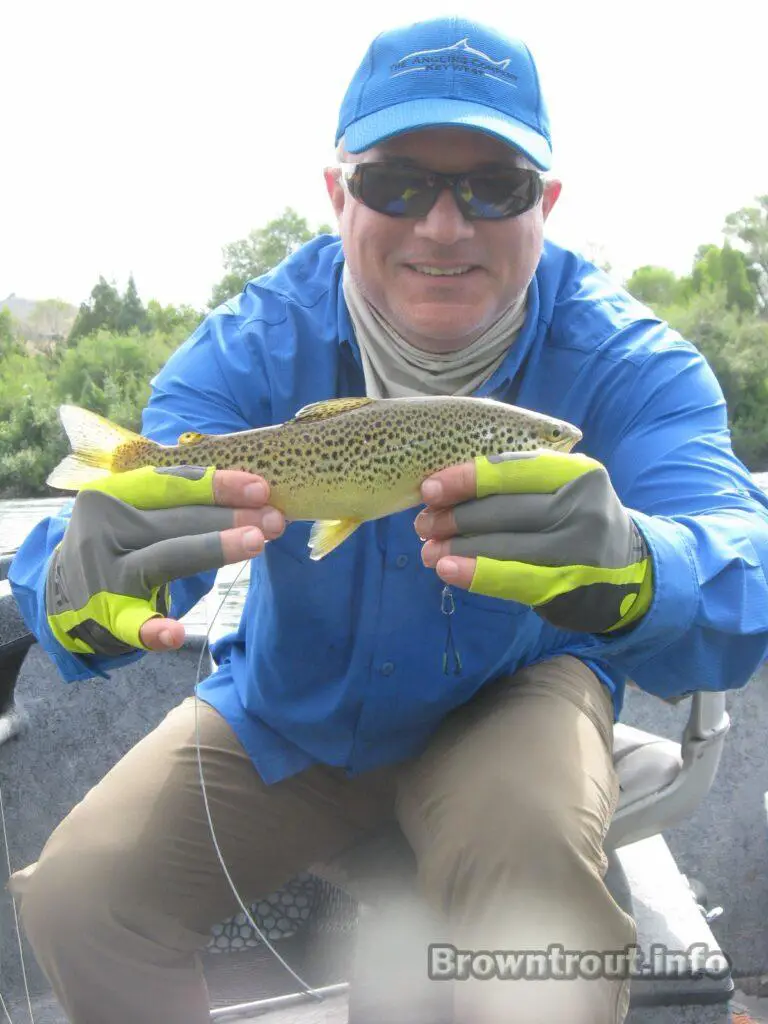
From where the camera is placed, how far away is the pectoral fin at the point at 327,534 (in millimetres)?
2160

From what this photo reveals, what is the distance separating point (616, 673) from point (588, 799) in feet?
2.35

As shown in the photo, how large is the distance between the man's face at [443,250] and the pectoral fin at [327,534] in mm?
584

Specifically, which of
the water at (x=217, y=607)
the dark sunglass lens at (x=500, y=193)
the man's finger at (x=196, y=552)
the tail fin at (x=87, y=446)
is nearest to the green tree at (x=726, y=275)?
the water at (x=217, y=607)

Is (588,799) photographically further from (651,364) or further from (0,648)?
(0,648)

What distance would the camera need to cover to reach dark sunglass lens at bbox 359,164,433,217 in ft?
7.73

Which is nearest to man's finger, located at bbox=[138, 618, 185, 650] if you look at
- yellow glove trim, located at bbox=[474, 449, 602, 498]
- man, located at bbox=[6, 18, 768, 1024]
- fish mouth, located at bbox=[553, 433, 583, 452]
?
man, located at bbox=[6, 18, 768, 1024]

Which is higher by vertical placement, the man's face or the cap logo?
the cap logo

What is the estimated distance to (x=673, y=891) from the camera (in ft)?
9.61

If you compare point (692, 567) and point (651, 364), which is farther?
point (651, 364)

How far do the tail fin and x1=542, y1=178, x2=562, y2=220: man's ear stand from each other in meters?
1.26

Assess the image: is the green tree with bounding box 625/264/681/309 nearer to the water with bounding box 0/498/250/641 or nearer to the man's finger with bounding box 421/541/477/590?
the water with bounding box 0/498/250/641

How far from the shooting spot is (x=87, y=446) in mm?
2172

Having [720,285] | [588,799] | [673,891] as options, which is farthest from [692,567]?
[720,285]

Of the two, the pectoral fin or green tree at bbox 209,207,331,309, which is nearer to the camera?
the pectoral fin
